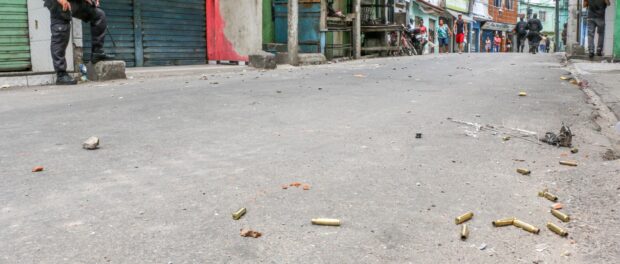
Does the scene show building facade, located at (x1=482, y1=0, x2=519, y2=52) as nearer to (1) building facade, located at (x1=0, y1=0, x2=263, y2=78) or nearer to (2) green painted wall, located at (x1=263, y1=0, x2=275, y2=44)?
(2) green painted wall, located at (x1=263, y1=0, x2=275, y2=44)

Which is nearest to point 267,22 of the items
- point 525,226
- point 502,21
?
point 525,226

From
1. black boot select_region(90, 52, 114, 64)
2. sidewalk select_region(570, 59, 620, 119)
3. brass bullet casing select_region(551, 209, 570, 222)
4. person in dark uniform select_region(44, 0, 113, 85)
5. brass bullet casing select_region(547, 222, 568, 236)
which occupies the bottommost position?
brass bullet casing select_region(547, 222, 568, 236)

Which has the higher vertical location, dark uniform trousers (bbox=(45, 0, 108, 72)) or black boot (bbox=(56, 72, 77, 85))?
dark uniform trousers (bbox=(45, 0, 108, 72))

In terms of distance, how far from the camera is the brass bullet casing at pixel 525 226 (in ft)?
8.12

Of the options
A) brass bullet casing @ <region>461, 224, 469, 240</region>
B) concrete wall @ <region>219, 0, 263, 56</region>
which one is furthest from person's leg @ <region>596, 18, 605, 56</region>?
brass bullet casing @ <region>461, 224, 469, 240</region>

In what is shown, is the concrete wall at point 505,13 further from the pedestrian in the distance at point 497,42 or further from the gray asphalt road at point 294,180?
the gray asphalt road at point 294,180

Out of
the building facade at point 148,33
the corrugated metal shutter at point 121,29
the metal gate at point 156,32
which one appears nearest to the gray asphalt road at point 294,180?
the building facade at point 148,33

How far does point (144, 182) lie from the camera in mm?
3203

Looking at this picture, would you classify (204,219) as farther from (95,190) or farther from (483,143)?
(483,143)

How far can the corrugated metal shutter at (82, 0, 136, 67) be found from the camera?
38.5ft

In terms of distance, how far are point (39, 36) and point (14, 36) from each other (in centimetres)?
35

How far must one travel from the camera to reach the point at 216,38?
Answer: 565 inches

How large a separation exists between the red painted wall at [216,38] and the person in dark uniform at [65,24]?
5.00 m

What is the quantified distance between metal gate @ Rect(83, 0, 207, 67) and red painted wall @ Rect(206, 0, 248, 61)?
→ 143 mm
